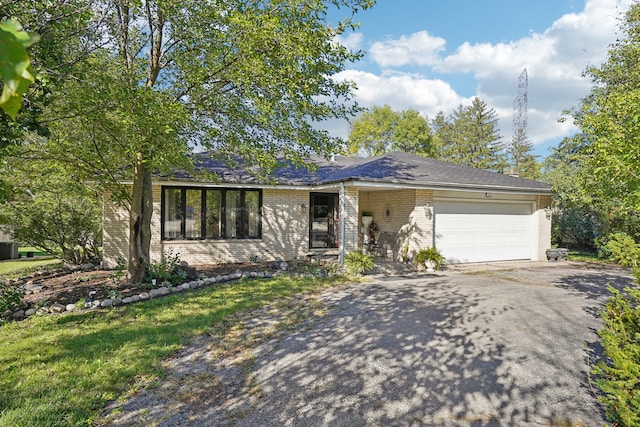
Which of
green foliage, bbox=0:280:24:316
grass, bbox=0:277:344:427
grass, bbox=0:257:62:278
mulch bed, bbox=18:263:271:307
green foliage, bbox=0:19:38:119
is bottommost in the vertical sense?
grass, bbox=0:257:62:278

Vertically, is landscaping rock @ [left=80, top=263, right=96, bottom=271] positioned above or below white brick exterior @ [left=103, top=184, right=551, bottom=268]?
below

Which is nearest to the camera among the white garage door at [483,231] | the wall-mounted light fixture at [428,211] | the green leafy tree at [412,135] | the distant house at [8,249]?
the wall-mounted light fixture at [428,211]

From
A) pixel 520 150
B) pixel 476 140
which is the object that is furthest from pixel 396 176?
pixel 520 150

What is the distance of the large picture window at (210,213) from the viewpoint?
38.3 ft

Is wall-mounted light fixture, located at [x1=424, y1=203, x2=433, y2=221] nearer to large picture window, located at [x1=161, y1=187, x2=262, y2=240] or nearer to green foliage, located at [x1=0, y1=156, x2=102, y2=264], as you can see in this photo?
large picture window, located at [x1=161, y1=187, x2=262, y2=240]

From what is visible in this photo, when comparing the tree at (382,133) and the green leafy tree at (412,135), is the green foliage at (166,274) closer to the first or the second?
the tree at (382,133)

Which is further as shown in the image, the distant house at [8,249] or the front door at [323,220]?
the distant house at [8,249]

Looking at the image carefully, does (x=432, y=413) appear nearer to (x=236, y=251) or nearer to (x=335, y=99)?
(x=335, y=99)

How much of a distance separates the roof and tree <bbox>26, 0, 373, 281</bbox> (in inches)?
97.5

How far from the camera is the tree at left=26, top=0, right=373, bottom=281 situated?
20.1 ft

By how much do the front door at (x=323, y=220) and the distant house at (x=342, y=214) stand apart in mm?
40

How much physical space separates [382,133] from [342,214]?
1106 inches

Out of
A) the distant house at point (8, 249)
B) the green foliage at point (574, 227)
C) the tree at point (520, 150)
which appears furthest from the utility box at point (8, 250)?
the tree at point (520, 150)

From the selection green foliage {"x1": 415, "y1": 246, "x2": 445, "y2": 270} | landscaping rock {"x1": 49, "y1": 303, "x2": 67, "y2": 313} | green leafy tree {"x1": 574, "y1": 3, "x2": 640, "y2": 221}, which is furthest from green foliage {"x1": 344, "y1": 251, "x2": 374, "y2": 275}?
landscaping rock {"x1": 49, "y1": 303, "x2": 67, "y2": 313}
